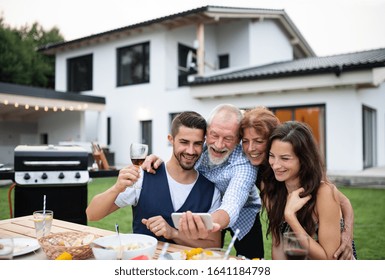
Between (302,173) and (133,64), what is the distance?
33.6ft

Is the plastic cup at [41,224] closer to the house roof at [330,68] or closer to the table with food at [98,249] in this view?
the table with food at [98,249]

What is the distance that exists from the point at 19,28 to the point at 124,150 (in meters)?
9.01

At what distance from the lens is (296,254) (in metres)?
1.04

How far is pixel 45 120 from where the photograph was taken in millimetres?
11102

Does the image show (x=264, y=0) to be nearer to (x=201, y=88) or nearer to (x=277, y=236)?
(x=277, y=236)

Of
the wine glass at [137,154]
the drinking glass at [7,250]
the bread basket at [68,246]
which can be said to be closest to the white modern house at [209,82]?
the wine glass at [137,154]

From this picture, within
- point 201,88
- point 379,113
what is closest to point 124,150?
point 201,88

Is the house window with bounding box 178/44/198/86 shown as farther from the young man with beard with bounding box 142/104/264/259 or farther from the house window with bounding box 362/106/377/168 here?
the young man with beard with bounding box 142/104/264/259

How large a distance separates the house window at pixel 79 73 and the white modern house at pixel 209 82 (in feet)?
0.12

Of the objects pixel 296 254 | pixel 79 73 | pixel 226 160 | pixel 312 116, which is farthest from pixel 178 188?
pixel 79 73

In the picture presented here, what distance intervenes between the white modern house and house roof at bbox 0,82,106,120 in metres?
0.07

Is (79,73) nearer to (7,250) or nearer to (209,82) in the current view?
(209,82)

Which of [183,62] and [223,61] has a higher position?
[223,61]

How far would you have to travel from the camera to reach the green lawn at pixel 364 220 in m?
3.01
